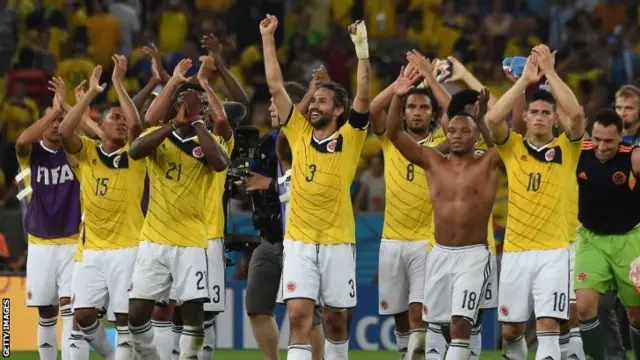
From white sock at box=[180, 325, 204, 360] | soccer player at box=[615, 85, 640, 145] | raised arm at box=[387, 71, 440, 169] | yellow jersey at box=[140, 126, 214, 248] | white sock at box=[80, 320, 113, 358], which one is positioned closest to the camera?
raised arm at box=[387, 71, 440, 169]

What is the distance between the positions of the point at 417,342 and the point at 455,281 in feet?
3.65

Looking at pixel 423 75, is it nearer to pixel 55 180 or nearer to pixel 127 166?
pixel 127 166

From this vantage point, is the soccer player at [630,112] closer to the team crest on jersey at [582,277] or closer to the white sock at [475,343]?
the team crest on jersey at [582,277]

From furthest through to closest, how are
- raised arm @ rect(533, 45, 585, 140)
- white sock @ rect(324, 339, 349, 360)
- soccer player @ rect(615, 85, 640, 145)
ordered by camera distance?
soccer player @ rect(615, 85, 640, 145), white sock @ rect(324, 339, 349, 360), raised arm @ rect(533, 45, 585, 140)

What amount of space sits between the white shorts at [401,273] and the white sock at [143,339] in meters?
2.24

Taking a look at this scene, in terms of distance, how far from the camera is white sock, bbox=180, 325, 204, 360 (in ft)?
48.7

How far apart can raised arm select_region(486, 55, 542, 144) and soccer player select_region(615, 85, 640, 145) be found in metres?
2.44

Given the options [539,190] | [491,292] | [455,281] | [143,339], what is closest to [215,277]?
[143,339]

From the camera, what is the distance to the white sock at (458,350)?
46.0ft

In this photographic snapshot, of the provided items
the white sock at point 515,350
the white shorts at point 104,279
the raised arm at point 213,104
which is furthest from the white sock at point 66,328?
the white sock at point 515,350

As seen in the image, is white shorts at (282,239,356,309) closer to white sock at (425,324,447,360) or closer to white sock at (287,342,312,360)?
white sock at (287,342,312,360)

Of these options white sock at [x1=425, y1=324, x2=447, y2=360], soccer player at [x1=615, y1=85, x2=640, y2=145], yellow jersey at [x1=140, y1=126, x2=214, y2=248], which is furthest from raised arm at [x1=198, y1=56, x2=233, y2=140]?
soccer player at [x1=615, y1=85, x2=640, y2=145]

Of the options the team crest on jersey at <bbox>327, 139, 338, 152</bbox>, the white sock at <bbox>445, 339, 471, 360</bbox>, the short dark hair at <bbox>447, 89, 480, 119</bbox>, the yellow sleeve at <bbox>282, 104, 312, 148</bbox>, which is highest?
the short dark hair at <bbox>447, 89, 480, 119</bbox>

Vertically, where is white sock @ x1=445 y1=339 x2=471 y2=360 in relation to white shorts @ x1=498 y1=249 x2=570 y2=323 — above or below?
below
